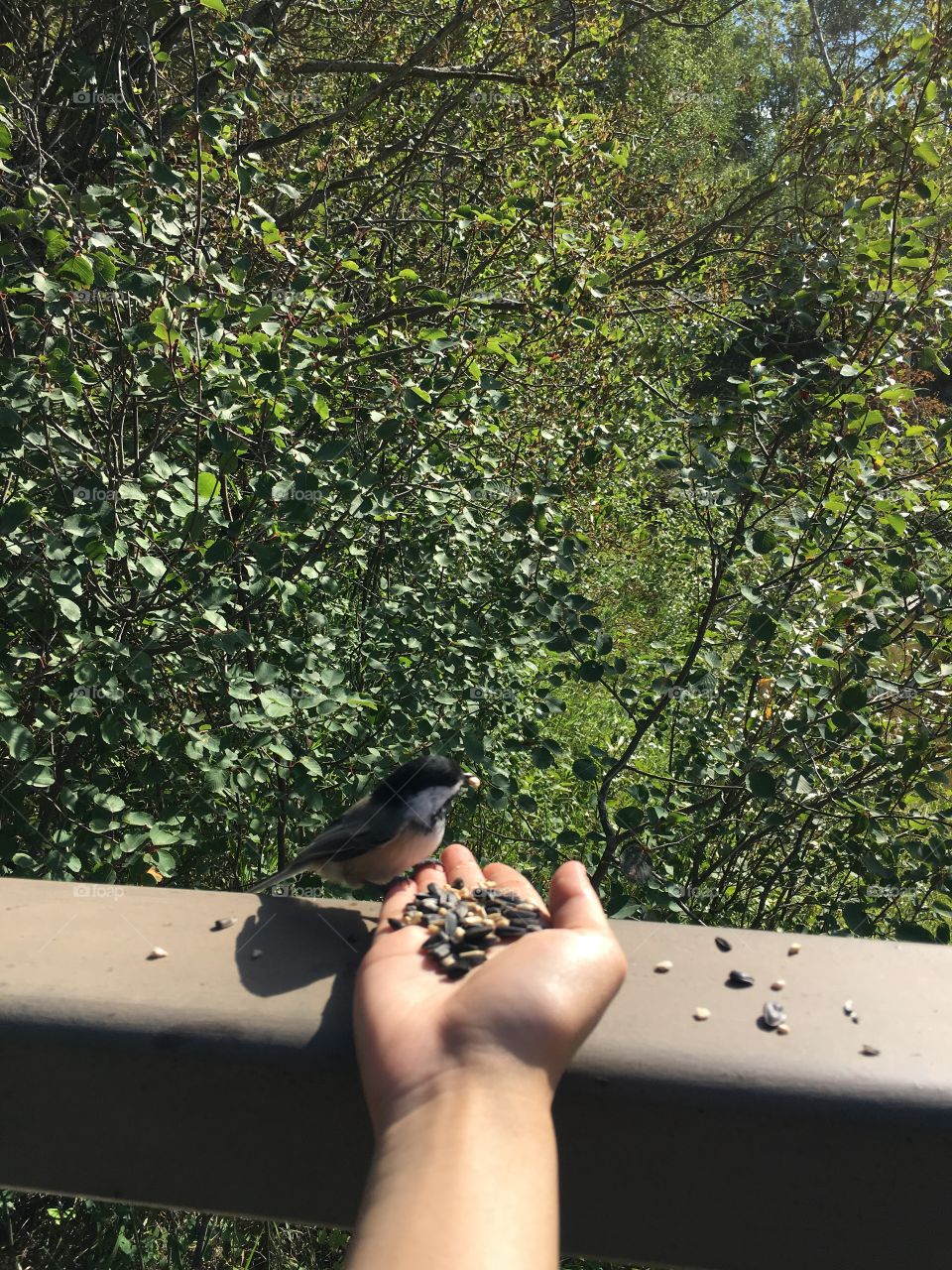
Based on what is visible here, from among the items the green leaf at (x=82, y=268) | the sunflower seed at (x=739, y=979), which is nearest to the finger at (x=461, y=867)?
the sunflower seed at (x=739, y=979)

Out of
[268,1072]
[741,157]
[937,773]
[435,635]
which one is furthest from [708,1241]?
[741,157]

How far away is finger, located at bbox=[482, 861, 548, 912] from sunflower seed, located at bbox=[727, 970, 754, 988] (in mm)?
286

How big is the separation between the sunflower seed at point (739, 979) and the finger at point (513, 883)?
0.29m

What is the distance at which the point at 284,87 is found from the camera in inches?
183

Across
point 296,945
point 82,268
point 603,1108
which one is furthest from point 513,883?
point 82,268

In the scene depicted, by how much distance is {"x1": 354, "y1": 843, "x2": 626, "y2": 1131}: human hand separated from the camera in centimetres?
96

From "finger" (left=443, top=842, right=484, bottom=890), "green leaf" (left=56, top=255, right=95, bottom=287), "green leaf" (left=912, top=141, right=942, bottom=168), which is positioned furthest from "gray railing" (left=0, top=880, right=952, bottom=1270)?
"green leaf" (left=912, top=141, right=942, bottom=168)

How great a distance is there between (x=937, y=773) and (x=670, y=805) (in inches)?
26.8

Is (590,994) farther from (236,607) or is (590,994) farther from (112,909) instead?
(236,607)

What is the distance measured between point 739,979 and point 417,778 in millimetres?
926

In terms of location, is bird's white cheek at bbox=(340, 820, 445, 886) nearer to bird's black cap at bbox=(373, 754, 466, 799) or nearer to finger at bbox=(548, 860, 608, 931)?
bird's black cap at bbox=(373, 754, 466, 799)

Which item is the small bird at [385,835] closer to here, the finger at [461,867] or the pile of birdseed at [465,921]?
the finger at [461,867]

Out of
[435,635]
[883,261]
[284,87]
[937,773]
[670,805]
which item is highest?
[284,87]

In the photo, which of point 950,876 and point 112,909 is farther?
point 950,876
